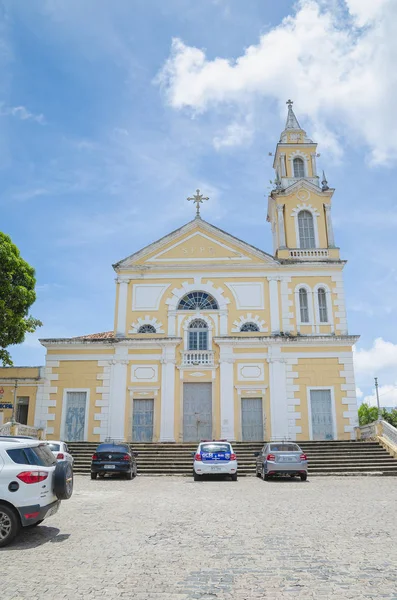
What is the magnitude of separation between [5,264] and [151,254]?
32.5 ft

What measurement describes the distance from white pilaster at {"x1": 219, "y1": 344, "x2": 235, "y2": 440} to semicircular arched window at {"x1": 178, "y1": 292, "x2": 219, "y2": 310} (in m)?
2.64

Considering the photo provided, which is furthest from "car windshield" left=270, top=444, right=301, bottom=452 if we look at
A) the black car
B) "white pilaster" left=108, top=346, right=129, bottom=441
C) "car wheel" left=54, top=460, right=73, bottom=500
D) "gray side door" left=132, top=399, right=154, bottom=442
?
"car wheel" left=54, top=460, right=73, bottom=500

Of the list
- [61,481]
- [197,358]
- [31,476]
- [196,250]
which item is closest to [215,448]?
[197,358]

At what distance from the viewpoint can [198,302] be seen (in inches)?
1126

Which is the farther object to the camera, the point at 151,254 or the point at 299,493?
the point at 151,254

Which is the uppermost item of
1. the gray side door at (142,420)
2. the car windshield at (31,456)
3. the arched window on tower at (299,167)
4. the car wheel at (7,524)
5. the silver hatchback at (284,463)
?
the arched window on tower at (299,167)

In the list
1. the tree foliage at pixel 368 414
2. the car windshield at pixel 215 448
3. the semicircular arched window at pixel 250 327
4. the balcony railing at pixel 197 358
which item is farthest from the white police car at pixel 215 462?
the tree foliage at pixel 368 414

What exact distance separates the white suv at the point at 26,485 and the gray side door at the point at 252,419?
734 inches

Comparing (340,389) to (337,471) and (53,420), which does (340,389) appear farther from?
(53,420)

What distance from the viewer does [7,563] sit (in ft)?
20.7

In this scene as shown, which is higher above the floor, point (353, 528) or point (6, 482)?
point (6, 482)

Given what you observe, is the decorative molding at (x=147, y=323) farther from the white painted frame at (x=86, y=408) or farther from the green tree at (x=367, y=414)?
the green tree at (x=367, y=414)

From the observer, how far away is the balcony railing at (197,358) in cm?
2692

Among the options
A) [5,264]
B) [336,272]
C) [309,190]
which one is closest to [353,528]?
[5,264]
